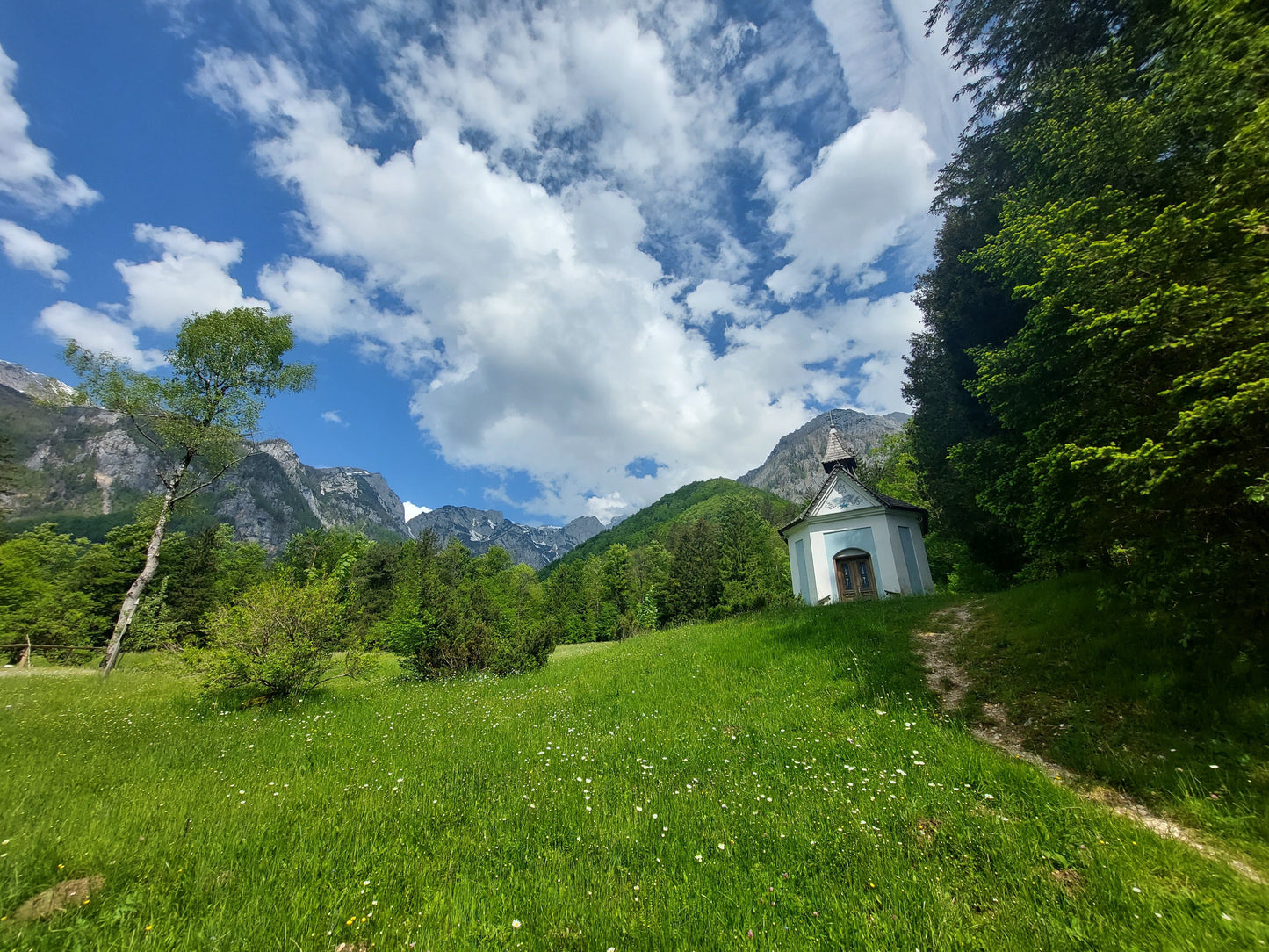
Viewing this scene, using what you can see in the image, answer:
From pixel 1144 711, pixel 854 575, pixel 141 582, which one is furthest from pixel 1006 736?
pixel 141 582

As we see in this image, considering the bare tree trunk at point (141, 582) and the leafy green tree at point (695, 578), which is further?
the leafy green tree at point (695, 578)

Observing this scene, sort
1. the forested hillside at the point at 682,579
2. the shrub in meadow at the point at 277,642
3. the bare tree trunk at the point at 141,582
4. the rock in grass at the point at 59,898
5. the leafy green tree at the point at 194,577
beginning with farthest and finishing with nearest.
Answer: the forested hillside at the point at 682,579
the leafy green tree at the point at 194,577
the bare tree trunk at the point at 141,582
the shrub in meadow at the point at 277,642
the rock in grass at the point at 59,898

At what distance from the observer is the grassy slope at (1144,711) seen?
15.4 ft

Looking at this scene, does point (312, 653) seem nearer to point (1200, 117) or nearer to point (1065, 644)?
point (1065, 644)

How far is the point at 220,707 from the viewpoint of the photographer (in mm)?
10039

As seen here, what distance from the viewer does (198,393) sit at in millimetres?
18188

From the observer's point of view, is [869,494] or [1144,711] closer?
[1144,711]

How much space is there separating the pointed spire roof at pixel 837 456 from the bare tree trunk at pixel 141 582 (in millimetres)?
30726

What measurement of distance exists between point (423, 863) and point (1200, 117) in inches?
507

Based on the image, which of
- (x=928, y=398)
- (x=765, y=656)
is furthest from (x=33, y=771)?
(x=928, y=398)

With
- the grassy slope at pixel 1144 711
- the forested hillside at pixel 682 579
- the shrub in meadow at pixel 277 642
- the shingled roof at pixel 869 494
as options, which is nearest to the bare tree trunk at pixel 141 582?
the shrub in meadow at pixel 277 642

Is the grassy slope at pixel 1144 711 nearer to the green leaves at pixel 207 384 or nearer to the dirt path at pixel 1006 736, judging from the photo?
the dirt path at pixel 1006 736

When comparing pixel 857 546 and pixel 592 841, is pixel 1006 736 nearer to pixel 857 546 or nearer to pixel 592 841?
pixel 592 841

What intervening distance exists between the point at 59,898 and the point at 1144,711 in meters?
11.6
